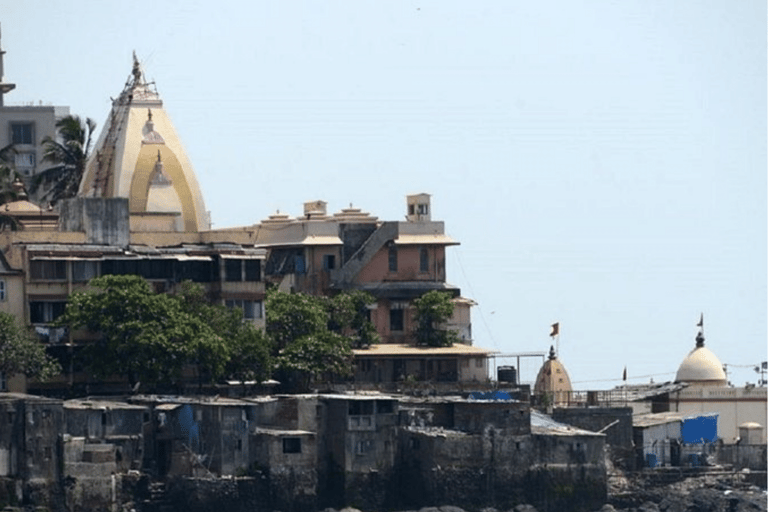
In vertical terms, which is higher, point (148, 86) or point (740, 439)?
point (148, 86)

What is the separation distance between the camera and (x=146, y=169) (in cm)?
13938

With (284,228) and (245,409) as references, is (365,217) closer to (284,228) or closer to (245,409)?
(284,228)

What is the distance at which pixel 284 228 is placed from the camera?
14275 cm

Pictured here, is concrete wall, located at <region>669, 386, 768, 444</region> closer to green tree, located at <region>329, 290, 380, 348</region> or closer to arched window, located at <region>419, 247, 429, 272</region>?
arched window, located at <region>419, 247, 429, 272</region>

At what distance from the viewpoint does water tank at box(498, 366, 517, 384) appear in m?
139

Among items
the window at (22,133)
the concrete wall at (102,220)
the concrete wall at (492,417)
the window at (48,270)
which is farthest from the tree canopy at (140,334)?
the window at (22,133)

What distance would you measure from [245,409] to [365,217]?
2432cm

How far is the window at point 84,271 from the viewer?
12794 centimetres

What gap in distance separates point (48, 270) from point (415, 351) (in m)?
16.3

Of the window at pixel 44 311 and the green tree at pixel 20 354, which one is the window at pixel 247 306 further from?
the green tree at pixel 20 354

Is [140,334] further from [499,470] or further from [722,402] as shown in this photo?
[722,402]

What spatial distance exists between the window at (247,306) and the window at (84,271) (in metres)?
5.38

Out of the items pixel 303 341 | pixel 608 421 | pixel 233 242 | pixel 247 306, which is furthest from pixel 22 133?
pixel 608 421

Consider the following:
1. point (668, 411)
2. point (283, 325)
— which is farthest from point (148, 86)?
point (668, 411)
